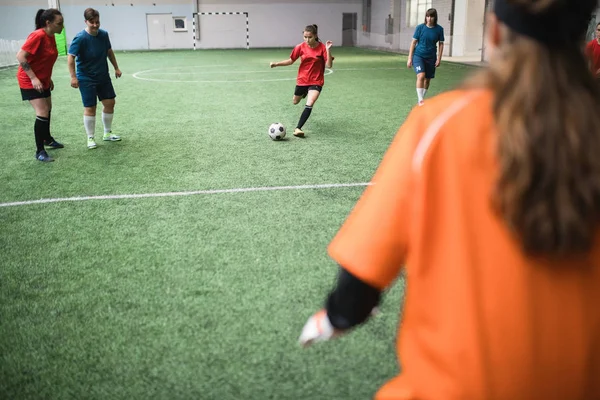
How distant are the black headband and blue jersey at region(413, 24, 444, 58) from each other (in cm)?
911

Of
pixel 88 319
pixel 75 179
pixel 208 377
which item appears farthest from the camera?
pixel 75 179

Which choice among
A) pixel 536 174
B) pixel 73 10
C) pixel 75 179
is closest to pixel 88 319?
pixel 536 174

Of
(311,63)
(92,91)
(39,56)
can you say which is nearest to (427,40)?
(311,63)

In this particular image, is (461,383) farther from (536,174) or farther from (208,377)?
(208,377)

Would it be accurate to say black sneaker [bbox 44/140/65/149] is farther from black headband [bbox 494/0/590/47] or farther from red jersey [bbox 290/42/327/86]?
black headband [bbox 494/0/590/47]

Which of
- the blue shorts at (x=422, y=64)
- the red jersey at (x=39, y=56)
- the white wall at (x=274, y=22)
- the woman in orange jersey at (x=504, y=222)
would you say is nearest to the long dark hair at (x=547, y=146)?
the woman in orange jersey at (x=504, y=222)

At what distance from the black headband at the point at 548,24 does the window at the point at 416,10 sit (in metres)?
28.5

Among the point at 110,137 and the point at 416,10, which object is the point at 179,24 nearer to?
the point at 416,10

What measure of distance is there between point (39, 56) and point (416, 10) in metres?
25.6

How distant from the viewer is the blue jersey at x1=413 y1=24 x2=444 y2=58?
9633 millimetres

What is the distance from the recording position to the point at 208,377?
8.36ft

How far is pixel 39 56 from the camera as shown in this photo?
6473mm

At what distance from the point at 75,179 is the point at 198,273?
2.99 metres

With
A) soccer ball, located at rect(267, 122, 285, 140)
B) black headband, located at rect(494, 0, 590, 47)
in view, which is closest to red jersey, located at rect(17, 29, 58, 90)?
soccer ball, located at rect(267, 122, 285, 140)
